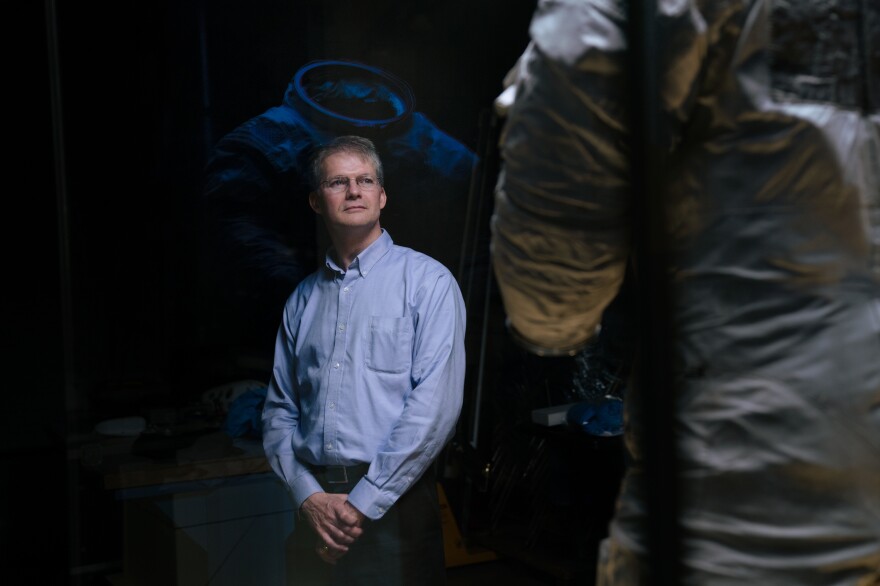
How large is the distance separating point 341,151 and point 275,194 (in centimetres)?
17

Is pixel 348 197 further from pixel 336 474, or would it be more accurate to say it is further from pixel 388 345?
pixel 336 474

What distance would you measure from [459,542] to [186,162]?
1.02 m

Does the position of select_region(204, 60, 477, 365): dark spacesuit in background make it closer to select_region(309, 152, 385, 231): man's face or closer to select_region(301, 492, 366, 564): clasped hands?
select_region(309, 152, 385, 231): man's face

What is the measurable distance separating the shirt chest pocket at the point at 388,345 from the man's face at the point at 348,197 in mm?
219

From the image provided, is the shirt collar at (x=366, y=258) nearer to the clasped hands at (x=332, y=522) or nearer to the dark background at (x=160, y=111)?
the dark background at (x=160, y=111)

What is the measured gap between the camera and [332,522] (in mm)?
1965

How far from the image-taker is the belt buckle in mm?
1947

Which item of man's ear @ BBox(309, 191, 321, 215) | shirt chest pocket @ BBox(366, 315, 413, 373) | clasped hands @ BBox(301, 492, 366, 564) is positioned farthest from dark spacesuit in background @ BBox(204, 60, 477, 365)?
clasped hands @ BBox(301, 492, 366, 564)

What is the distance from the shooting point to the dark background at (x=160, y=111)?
1.93 m

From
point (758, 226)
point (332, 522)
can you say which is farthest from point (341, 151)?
point (758, 226)

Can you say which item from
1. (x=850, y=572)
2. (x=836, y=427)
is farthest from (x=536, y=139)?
(x=850, y=572)

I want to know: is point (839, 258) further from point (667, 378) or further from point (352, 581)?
point (352, 581)

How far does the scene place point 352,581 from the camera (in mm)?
1975

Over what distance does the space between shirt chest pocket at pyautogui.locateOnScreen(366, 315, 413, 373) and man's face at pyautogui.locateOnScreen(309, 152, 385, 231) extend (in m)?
0.22
